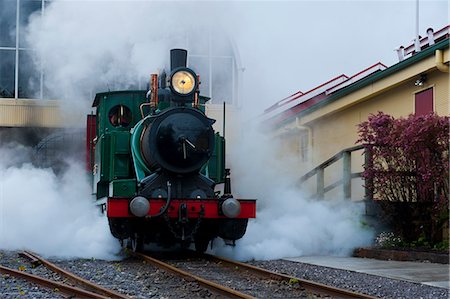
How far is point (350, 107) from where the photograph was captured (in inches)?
621

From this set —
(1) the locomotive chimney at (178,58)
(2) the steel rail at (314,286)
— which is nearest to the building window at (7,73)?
(1) the locomotive chimney at (178,58)

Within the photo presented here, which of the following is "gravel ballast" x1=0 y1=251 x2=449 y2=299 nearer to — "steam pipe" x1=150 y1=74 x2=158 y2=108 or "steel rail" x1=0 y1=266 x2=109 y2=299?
"steel rail" x1=0 y1=266 x2=109 y2=299

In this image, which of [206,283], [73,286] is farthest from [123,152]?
[206,283]

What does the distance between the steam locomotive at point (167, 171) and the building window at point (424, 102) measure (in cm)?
374

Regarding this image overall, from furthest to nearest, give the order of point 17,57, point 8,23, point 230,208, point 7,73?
point 7,73 < point 17,57 < point 8,23 < point 230,208

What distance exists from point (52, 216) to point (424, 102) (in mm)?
6648

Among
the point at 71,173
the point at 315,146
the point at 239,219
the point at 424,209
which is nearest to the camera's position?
the point at 239,219

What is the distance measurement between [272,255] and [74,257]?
2.92 metres

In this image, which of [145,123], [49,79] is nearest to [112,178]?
[145,123]

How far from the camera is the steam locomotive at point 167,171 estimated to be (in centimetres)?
984

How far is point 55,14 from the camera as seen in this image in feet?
49.2

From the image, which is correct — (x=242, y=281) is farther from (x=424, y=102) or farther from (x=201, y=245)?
(x=424, y=102)

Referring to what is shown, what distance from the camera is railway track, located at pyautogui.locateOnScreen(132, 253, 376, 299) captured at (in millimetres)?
7090

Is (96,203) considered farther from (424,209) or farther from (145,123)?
(424,209)
